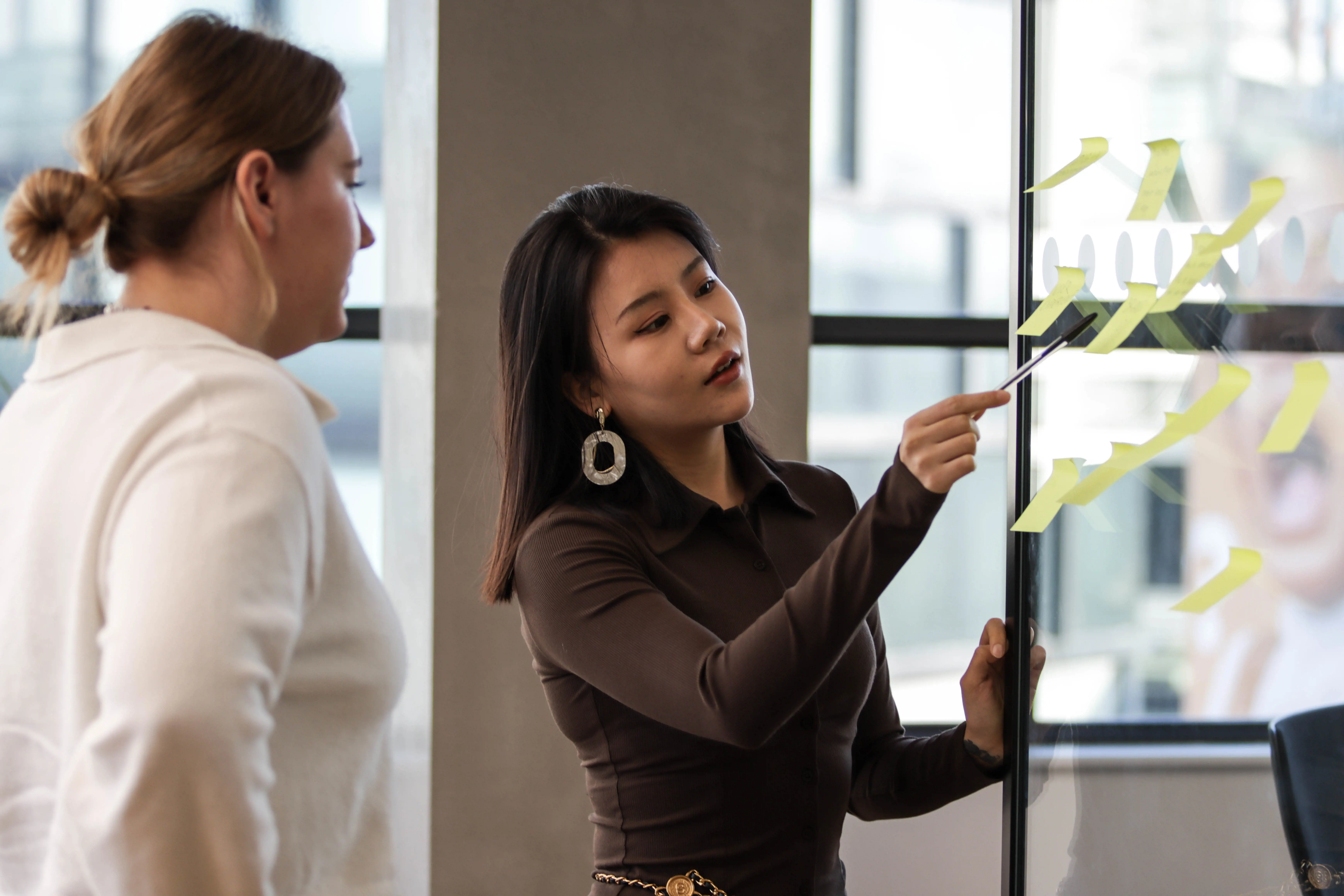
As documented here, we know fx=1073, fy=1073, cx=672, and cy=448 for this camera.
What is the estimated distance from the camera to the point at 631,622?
1017mm

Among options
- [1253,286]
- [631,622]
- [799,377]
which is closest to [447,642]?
[799,377]

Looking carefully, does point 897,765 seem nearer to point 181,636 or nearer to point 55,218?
point 181,636

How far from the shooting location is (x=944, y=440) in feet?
2.94

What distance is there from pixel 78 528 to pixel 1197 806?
0.81m

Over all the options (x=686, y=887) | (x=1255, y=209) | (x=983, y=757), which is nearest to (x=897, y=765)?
(x=983, y=757)

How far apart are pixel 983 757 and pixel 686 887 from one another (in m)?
0.34

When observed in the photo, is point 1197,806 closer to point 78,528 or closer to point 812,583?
point 812,583

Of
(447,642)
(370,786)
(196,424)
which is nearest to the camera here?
(196,424)

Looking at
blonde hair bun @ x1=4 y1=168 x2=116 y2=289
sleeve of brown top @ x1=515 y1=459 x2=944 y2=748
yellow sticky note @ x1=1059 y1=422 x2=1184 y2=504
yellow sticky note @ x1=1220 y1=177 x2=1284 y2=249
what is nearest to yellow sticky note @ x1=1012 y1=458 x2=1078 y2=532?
yellow sticky note @ x1=1059 y1=422 x2=1184 y2=504

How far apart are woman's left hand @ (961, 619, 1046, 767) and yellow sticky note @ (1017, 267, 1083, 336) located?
0.30 m

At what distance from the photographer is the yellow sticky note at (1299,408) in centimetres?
67

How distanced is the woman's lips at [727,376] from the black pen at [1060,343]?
0.96 ft

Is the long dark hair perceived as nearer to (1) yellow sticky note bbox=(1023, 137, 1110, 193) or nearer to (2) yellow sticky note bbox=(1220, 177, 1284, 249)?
(1) yellow sticky note bbox=(1023, 137, 1110, 193)

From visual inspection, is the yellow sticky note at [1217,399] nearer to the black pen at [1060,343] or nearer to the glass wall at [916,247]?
the black pen at [1060,343]
